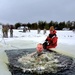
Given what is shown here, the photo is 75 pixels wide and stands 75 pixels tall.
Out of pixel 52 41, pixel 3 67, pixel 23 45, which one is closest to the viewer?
pixel 3 67

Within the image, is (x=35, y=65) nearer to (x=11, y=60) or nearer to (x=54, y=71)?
(x=54, y=71)

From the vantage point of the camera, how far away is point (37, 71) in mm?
9289

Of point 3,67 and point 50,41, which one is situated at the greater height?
point 50,41

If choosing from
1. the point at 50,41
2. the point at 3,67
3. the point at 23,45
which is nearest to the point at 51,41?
the point at 50,41

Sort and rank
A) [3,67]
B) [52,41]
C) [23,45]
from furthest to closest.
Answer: [23,45] → [52,41] → [3,67]

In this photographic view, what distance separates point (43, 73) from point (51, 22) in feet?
188

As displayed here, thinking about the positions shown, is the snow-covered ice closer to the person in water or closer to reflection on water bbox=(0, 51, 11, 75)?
reflection on water bbox=(0, 51, 11, 75)

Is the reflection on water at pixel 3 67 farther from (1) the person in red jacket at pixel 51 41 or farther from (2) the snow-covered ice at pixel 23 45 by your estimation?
(1) the person in red jacket at pixel 51 41

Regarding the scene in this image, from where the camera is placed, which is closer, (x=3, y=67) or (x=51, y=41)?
(x=3, y=67)

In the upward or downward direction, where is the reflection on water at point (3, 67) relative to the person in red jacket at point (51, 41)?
downward

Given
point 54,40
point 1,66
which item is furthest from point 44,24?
point 1,66

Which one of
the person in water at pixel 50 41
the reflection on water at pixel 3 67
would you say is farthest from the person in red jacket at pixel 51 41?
the reflection on water at pixel 3 67

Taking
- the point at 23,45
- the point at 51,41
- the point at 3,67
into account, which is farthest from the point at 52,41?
the point at 3,67

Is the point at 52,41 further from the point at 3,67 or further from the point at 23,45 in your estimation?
the point at 3,67
